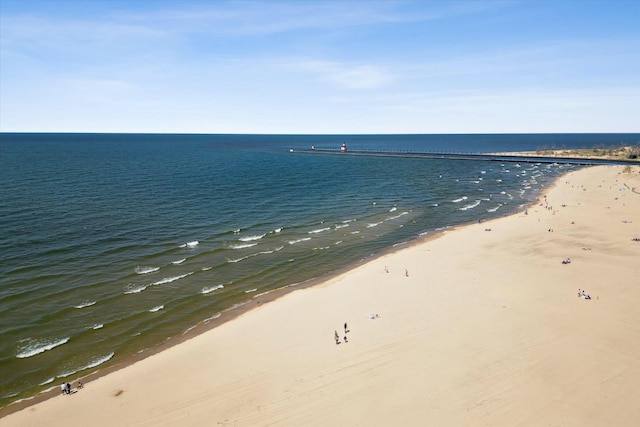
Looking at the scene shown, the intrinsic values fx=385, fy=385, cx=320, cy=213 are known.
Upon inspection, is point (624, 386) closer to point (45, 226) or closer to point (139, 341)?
point (139, 341)

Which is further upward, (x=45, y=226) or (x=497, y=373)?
(x=45, y=226)

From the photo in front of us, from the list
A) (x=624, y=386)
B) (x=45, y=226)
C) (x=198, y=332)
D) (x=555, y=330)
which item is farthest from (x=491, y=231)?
(x=45, y=226)

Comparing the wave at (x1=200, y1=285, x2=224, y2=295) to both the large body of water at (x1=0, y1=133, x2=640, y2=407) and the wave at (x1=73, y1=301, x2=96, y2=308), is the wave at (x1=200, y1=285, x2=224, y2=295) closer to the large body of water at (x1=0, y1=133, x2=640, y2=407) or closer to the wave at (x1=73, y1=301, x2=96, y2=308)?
the large body of water at (x1=0, y1=133, x2=640, y2=407)

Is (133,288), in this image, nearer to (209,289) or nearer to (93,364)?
(209,289)

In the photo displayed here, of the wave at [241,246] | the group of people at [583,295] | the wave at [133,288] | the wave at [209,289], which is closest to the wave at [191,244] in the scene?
the wave at [241,246]

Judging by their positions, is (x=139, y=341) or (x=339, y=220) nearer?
(x=139, y=341)

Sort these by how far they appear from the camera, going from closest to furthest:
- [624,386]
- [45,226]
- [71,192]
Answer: [624,386], [45,226], [71,192]

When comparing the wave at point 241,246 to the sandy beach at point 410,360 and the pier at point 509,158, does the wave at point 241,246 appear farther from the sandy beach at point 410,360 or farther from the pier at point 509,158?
the pier at point 509,158

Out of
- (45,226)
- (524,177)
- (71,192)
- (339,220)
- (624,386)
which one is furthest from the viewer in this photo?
(524,177)
